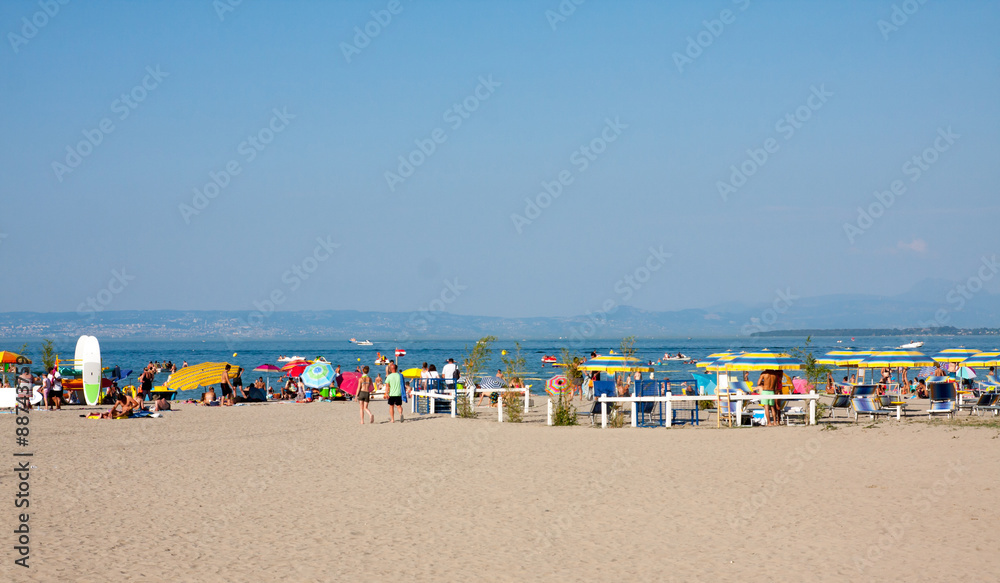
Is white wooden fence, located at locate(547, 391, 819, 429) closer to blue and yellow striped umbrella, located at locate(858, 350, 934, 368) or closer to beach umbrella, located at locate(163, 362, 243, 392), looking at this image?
blue and yellow striped umbrella, located at locate(858, 350, 934, 368)

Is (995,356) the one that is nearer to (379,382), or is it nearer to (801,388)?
(801,388)

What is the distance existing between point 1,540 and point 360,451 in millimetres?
7018

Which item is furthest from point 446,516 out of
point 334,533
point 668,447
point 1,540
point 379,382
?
point 379,382

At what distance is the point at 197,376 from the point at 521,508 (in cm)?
2046

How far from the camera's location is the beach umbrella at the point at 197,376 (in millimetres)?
26781

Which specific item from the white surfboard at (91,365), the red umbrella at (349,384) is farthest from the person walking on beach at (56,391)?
the red umbrella at (349,384)

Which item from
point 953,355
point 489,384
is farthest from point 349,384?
point 953,355

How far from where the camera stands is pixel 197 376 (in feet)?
89.2

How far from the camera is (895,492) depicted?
9.78 metres

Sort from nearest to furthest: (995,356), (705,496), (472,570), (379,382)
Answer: (472,570) → (705,496) → (995,356) → (379,382)

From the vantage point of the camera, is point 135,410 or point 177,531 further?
point 135,410

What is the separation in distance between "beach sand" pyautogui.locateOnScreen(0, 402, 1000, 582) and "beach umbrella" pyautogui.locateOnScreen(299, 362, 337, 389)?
42.8ft

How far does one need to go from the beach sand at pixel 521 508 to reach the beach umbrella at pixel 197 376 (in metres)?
10.8

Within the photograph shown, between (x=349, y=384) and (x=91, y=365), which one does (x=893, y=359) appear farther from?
(x=91, y=365)
